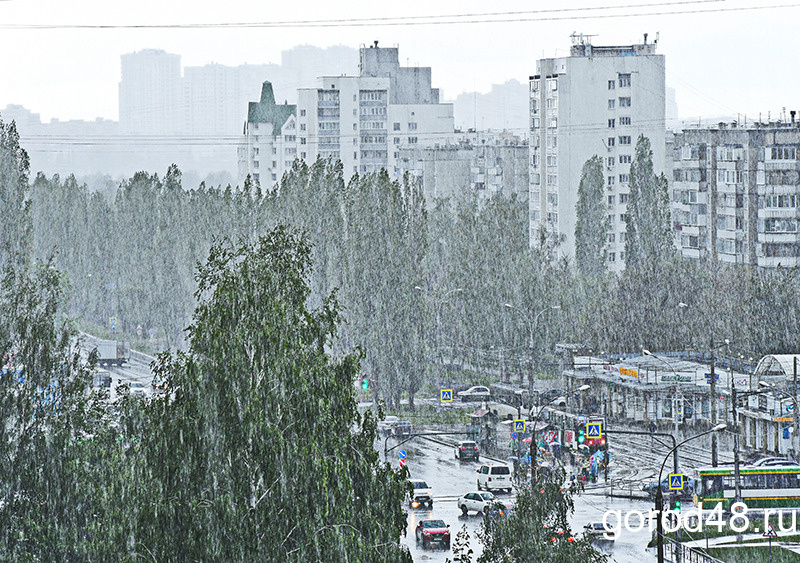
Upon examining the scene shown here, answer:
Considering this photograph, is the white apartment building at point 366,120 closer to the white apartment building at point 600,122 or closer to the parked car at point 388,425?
the white apartment building at point 600,122

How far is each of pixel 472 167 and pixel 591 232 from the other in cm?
5725

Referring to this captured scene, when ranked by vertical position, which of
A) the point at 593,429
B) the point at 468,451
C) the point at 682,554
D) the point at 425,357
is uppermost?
the point at 425,357

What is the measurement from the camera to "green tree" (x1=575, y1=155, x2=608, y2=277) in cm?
7950

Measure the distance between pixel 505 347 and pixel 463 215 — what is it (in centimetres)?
827

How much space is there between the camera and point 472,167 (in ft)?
449

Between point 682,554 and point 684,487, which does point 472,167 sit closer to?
point 684,487

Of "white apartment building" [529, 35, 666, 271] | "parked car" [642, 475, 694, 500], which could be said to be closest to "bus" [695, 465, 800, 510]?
"parked car" [642, 475, 694, 500]

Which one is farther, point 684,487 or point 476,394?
point 476,394

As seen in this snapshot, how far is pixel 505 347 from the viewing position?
67.6 m

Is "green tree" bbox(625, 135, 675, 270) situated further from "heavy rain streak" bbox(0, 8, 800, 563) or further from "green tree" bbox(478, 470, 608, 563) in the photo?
"green tree" bbox(478, 470, 608, 563)

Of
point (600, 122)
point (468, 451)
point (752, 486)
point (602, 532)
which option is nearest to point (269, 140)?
point (600, 122)

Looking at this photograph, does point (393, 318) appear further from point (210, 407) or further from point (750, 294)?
point (210, 407)

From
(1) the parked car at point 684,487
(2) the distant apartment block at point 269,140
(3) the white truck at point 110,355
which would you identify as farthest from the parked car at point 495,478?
(2) the distant apartment block at point 269,140

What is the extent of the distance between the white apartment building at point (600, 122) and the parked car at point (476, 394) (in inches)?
1750
